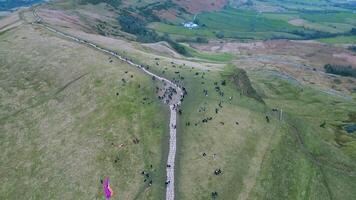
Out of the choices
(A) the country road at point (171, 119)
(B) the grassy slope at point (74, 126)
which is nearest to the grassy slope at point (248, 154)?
(A) the country road at point (171, 119)

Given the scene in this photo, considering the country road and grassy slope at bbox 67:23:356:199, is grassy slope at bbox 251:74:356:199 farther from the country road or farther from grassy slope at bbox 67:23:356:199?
the country road

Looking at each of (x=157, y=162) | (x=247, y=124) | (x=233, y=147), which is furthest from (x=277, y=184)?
(x=157, y=162)

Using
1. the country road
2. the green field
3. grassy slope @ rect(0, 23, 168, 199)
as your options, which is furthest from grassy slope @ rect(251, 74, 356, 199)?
grassy slope @ rect(0, 23, 168, 199)

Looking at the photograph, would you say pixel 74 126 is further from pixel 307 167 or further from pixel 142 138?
pixel 307 167

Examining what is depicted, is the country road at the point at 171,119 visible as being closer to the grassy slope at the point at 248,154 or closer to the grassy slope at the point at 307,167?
the grassy slope at the point at 248,154

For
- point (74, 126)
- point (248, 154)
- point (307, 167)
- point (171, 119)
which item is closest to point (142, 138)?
point (171, 119)

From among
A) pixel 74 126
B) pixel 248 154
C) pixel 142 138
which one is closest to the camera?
pixel 248 154

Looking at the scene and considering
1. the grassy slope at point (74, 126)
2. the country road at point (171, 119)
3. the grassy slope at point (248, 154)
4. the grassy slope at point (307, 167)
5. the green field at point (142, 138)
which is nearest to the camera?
the country road at point (171, 119)

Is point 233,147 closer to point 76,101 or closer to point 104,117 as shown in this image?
point 104,117
